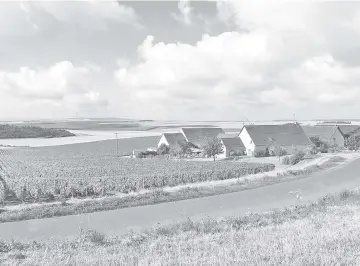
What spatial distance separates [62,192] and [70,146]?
178 ft

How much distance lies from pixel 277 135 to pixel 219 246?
48873 millimetres

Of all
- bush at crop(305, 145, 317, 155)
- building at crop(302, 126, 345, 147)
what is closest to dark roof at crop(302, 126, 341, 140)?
building at crop(302, 126, 345, 147)

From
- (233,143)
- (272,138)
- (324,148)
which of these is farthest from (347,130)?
(233,143)

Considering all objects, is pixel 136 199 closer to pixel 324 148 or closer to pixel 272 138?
pixel 272 138

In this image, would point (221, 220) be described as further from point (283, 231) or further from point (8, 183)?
point (8, 183)

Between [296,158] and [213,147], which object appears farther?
[213,147]

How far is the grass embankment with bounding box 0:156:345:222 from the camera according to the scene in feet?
67.7

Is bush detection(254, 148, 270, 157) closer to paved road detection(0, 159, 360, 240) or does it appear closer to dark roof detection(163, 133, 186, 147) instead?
dark roof detection(163, 133, 186, 147)

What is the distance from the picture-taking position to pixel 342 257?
362 inches

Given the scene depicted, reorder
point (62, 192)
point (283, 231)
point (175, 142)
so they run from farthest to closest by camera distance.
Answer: point (175, 142), point (62, 192), point (283, 231)

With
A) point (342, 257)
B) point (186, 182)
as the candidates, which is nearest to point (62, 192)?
point (186, 182)

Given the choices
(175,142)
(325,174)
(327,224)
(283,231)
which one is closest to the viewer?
(283,231)

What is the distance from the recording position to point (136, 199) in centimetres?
2420

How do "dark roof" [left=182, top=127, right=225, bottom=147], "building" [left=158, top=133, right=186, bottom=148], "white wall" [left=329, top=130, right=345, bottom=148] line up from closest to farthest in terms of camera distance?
"building" [left=158, top=133, right=186, bottom=148], "white wall" [left=329, top=130, right=345, bottom=148], "dark roof" [left=182, top=127, right=225, bottom=147]
